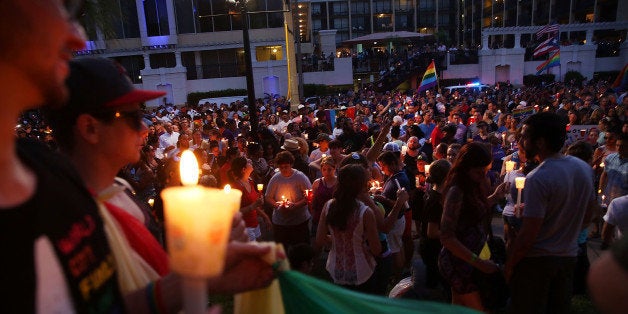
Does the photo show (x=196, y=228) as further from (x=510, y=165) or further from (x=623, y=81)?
(x=623, y=81)

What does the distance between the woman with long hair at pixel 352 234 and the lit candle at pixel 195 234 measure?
3090mm

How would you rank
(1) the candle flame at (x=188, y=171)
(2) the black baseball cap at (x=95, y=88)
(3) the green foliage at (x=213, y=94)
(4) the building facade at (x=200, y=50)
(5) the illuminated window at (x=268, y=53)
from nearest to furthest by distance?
(1) the candle flame at (x=188, y=171) → (2) the black baseball cap at (x=95, y=88) → (3) the green foliage at (x=213, y=94) → (4) the building facade at (x=200, y=50) → (5) the illuminated window at (x=268, y=53)

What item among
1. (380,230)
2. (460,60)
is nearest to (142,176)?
(380,230)

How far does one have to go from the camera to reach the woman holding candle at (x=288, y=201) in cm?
574

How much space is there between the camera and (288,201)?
571 centimetres

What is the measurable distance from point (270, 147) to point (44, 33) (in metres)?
7.57

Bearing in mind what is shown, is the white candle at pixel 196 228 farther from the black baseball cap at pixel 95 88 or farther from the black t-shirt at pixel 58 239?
the black baseball cap at pixel 95 88

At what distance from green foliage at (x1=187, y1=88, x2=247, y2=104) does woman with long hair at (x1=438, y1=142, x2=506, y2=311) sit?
34.4m

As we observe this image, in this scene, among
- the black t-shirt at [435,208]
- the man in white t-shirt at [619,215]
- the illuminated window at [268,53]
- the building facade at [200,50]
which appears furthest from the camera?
the illuminated window at [268,53]

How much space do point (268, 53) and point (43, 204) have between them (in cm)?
3891

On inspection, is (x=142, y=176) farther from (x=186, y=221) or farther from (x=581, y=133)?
(x=581, y=133)

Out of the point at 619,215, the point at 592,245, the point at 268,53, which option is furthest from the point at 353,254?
the point at 268,53

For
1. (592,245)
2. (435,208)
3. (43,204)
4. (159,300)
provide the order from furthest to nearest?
(592,245) < (435,208) < (159,300) < (43,204)

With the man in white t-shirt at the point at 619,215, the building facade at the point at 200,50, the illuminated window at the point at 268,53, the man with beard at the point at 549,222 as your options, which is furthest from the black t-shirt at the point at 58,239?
the illuminated window at the point at 268,53
